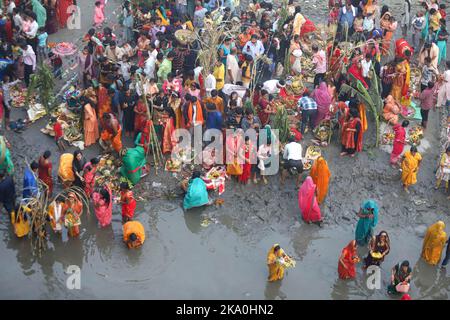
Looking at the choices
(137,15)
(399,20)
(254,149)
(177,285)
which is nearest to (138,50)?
(137,15)

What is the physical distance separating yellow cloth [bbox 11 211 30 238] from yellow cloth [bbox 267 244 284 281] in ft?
13.2

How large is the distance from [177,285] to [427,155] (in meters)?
6.10

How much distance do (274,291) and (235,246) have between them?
1.17 meters

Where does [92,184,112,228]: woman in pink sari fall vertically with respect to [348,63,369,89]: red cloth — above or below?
below

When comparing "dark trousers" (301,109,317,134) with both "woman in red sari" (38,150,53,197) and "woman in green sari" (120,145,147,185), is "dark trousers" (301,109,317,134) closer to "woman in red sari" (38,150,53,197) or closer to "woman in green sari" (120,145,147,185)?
"woman in green sari" (120,145,147,185)

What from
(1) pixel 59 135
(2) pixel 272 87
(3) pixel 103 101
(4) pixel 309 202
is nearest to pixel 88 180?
(1) pixel 59 135

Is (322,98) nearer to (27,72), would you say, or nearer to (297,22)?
(297,22)

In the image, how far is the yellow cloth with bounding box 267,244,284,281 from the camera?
10625 millimetres

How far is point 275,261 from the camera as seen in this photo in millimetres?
10648

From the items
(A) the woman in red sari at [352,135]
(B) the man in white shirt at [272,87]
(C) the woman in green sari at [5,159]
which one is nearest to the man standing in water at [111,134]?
(C) the woman in green sari at [5,159]

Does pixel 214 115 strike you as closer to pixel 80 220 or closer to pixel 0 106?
pixel 80 220

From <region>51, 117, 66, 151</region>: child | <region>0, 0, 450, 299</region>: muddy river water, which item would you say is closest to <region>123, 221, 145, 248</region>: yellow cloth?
<region>0, 0, 450, 299</region>: muddy river water

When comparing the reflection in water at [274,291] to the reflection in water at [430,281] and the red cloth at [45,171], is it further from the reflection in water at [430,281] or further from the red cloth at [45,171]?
the red cloth at [45,171]

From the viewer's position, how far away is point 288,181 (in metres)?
13.1
